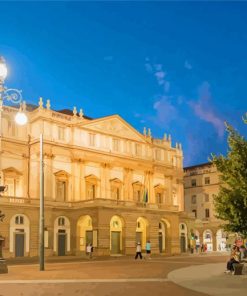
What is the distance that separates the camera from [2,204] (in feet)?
178

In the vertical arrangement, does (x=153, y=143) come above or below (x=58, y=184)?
above

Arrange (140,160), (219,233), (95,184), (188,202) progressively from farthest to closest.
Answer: (188,202) < (219,233) < (140,160) < (95,184)

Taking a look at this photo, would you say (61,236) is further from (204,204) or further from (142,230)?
(204,204)

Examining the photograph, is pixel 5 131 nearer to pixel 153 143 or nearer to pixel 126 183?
pixel 126 183

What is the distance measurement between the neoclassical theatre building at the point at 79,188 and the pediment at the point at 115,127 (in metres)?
0.06

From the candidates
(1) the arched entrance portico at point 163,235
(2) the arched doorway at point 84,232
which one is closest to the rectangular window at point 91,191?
(2) the arched doorway at point 84,232

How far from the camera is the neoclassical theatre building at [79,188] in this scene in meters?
57.8

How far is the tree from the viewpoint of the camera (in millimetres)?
23984

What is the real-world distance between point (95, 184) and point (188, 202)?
32.4m

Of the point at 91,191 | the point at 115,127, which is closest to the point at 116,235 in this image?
the point at 91,191

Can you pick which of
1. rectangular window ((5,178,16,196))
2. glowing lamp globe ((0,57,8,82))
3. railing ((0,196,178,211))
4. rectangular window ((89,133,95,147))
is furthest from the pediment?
glowing lamp globe ((0,57,8,82))

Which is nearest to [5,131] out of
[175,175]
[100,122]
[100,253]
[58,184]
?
[58,184]

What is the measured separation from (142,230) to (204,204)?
27733 millimetres

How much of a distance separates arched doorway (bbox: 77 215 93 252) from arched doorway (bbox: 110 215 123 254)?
261 cm
